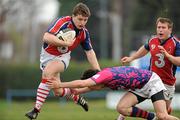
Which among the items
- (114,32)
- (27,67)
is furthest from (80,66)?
(114,32)

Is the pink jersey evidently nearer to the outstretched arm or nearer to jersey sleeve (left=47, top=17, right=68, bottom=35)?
the outstretched arm

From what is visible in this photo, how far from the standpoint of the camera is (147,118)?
11781 mm

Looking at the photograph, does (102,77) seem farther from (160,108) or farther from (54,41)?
(54,41)

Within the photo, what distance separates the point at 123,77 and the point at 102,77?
417 millimetres

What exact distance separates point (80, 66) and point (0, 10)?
14070 millimetres

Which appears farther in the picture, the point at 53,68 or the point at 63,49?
the point at 63,49

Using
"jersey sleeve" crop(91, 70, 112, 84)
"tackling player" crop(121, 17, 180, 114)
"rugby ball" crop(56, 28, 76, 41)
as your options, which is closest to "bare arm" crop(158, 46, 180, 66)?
"tackling player" crop(121, 17, 180, 114)

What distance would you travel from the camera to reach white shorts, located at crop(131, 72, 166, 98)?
11453 mm

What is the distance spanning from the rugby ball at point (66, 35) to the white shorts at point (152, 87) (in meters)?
1.59

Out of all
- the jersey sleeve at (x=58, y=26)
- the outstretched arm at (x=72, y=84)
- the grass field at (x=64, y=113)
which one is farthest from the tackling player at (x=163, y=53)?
the grass field at (x=64, y=113)

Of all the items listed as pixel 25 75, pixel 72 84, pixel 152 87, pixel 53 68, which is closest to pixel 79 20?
pixel 53 68

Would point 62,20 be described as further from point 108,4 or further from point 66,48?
point 108,4

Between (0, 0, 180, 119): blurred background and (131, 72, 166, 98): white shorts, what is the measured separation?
12.6ft

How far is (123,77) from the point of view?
36.9 ft
